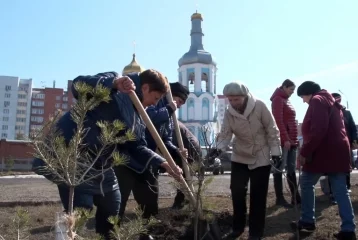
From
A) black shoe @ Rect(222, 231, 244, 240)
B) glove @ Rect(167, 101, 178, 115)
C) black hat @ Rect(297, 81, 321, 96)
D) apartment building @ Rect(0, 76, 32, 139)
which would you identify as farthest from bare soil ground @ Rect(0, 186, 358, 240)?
apartment building @ Rect(0, 76, 32, 139)

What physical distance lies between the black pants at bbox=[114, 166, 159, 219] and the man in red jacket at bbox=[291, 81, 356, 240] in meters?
1.40

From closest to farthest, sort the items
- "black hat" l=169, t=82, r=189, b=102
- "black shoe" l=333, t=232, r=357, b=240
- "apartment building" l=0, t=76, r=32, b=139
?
1. "black shoe" l=333, t=232, r=357, b=240
2. "black hat" l=169, t=82, r=189, b=102
3. "apartment building" l=0, t=76, r=32, b=139

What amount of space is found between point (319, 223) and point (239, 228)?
933 millimetres

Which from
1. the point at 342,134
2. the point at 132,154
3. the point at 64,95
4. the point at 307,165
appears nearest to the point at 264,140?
the point at 307,165

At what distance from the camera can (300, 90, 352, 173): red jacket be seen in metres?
3.91

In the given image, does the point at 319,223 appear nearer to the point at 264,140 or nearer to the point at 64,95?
the point at 264,140

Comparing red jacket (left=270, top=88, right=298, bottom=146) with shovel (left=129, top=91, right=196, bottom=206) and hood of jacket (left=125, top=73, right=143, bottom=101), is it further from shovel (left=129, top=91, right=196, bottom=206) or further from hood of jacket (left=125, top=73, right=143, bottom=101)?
hood of jacket (left=125, top=73, right=143, bottom=101)

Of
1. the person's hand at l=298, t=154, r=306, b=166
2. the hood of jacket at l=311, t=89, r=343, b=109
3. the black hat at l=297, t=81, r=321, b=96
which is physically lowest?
the person's hand at l=298, t=154, r=306, b=166

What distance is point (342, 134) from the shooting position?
405cm

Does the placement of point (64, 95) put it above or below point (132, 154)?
above

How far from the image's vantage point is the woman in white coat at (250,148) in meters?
3.95

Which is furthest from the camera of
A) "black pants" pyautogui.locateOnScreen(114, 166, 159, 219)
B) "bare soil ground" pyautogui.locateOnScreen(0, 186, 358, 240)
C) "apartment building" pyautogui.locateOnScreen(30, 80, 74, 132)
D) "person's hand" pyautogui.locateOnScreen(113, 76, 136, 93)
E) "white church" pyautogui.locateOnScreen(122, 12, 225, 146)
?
"apartment building" pyautogui.locateOnScreen(30, 80, 74, 132)

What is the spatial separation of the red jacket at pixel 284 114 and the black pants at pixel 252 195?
134 cm

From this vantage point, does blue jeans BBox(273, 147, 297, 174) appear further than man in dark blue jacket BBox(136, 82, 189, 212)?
Yes
